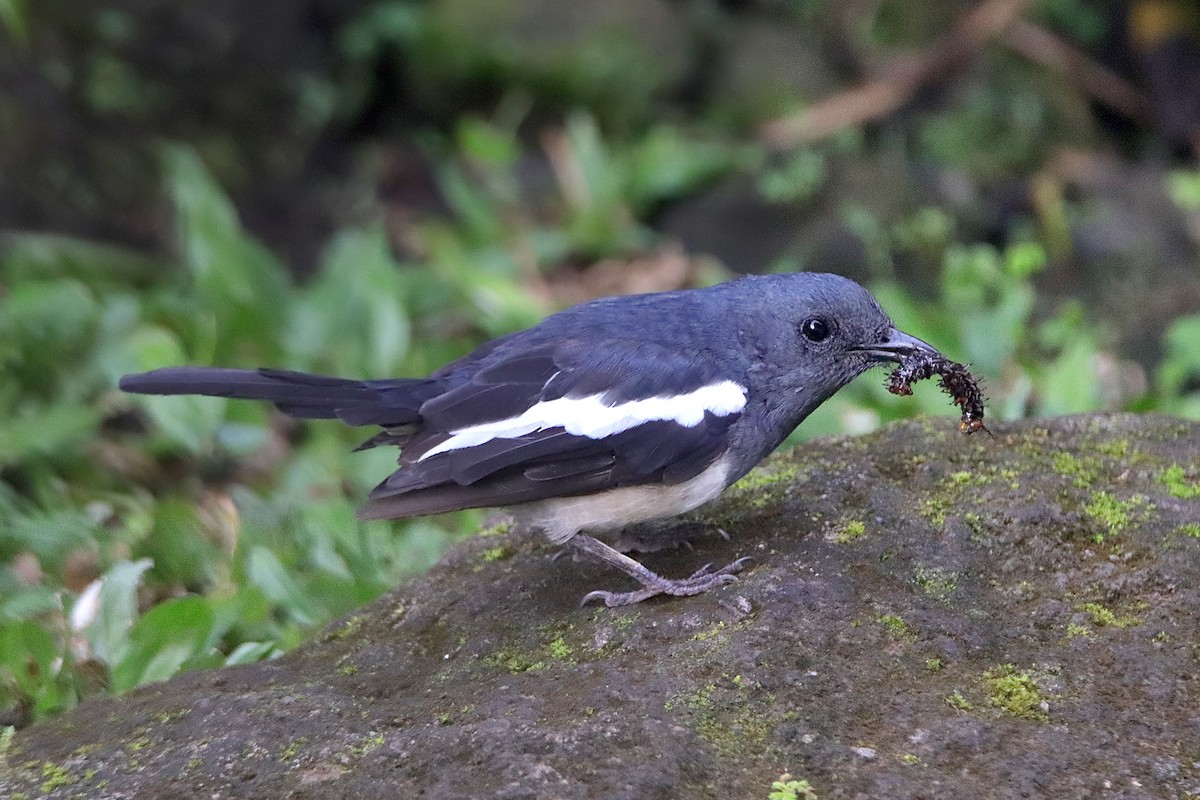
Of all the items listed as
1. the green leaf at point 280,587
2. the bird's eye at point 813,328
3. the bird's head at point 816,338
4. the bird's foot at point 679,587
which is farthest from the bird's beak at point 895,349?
the green leaf at point 280,587

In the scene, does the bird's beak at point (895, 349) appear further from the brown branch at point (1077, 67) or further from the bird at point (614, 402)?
the brown branch at point (1077, 67)

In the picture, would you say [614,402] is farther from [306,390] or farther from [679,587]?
[306,390]

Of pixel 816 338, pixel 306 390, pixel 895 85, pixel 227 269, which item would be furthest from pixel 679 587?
pixel 895 85

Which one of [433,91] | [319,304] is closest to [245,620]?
[319,304]

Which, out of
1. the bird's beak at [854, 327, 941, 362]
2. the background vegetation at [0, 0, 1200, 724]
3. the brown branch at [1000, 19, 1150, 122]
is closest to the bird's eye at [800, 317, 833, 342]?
the bird's beak at [854, 327, 941, 362]

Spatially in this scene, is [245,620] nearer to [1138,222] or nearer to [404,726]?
[404,726]

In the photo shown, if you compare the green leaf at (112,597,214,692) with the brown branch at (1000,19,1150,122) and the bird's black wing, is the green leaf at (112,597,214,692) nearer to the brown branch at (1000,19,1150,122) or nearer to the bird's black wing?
the bird's black wing
